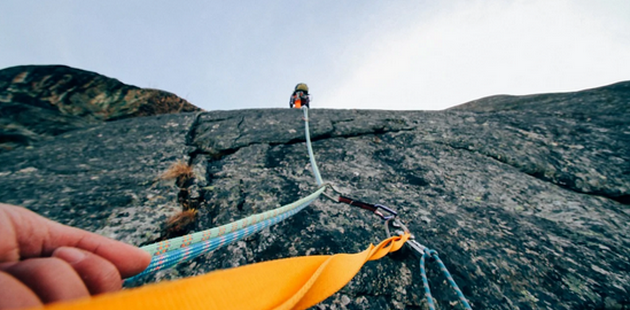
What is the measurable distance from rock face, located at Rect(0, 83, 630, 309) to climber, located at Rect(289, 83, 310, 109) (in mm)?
1604

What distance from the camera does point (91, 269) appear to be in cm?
49

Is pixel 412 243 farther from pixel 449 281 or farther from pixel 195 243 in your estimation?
pixel 195 243

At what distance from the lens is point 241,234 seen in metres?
1.06

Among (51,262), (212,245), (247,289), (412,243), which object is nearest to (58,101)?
(212,245)

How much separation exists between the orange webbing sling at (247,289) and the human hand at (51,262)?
83 mm

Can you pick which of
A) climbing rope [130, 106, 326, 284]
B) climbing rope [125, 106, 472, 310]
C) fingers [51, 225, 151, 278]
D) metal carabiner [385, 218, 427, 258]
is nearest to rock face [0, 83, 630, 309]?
metal carabiner [385, 218, 427, 258]

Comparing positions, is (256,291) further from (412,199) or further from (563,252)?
(563,252)

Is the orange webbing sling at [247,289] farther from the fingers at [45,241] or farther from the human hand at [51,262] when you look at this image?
the fingers at [45,241]

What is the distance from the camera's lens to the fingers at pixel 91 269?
0.47 metres

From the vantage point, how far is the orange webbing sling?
37cm

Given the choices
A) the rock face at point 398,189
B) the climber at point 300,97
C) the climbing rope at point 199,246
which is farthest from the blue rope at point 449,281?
the climber at point 300,97

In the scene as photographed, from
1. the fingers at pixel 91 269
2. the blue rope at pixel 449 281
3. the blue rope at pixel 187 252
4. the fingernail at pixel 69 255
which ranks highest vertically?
the fingernail at pixel 69 255

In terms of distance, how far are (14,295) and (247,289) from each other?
37 centimetres

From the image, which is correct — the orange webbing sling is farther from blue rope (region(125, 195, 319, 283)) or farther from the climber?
the climber
